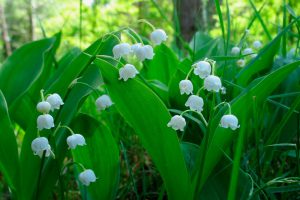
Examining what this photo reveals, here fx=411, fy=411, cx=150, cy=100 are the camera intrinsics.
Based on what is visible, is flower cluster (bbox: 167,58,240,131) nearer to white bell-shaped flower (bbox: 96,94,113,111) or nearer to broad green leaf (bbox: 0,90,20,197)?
white bell-shaped flower (bbox: 96,94,113,111)

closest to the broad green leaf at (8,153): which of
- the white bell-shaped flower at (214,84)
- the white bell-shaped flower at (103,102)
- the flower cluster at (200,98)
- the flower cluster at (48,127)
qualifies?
the flower cluster at (48,127)

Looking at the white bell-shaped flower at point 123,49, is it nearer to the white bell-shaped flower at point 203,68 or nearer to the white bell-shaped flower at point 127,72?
the white bell-shaped flower at point 127,72

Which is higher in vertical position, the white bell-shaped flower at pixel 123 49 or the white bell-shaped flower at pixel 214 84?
the white bell-shaped flower at pixel 123 49

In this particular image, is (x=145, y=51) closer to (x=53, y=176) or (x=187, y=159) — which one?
(x=187, y=159)

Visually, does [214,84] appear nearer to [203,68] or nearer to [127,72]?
[203,68]

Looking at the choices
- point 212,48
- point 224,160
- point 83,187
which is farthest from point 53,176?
point 212,48

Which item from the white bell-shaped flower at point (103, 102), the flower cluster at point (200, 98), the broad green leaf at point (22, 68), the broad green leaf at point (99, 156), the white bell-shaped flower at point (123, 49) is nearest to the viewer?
the flower cluster at point (200, 98)

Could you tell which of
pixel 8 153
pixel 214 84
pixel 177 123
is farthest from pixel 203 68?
pixel 8 153
